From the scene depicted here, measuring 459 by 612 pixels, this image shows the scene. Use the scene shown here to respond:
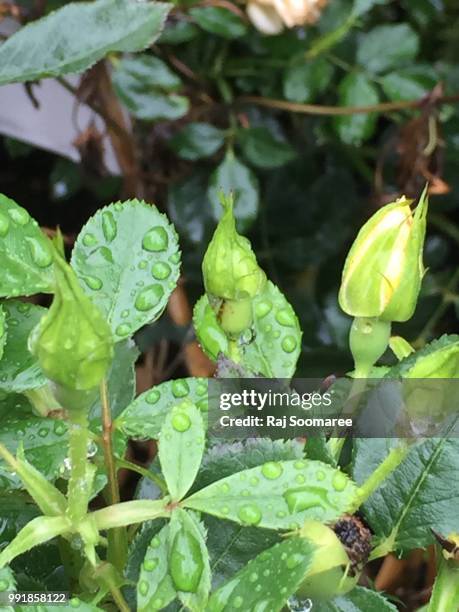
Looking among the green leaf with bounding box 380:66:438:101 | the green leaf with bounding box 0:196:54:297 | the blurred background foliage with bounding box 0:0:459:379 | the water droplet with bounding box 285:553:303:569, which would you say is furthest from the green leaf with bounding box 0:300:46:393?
the green leaf with bounding box 380:66:438:101

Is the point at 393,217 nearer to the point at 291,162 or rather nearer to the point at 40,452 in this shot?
the point at 40,452

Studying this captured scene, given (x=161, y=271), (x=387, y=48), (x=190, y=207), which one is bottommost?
(x=190, y=207)

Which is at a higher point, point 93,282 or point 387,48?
point 93,282

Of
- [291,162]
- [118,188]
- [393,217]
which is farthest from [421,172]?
[393,217]

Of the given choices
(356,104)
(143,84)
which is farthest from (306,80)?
(143,84)

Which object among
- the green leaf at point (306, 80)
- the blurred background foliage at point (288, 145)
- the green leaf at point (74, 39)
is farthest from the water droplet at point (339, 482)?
the green leaf at point (306, 80)

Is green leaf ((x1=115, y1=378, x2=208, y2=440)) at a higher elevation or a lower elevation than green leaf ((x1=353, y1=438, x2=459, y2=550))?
higher

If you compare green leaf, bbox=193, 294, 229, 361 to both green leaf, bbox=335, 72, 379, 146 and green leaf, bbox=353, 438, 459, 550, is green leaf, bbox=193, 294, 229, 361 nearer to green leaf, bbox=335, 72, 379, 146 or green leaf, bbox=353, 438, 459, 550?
green leaf, bbox=353, 438, 459, 550

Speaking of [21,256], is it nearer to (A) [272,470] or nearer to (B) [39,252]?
(B) [39,252]
